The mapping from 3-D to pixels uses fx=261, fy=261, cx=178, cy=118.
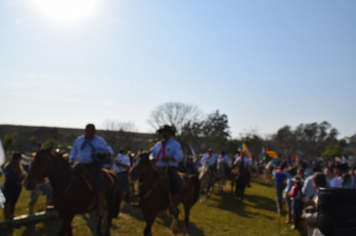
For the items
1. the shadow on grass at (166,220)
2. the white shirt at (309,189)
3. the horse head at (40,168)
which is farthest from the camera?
the shadow on grass at (166,220)

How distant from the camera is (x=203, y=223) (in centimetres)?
871

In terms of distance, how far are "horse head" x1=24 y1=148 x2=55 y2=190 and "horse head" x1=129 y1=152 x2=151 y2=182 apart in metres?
1.74

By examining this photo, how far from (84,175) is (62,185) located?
1.62 ft

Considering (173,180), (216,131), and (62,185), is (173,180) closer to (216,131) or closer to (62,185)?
(62,185)

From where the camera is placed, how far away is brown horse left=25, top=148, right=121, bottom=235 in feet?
17.6

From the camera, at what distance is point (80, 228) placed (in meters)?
7.56

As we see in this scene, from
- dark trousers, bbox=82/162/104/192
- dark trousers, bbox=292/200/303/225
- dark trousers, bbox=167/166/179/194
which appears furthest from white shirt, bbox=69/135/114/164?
dark trousers, bbox=292/200/303/225

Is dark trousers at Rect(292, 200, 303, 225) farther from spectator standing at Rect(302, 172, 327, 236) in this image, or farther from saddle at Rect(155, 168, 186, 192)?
saddle at Rect(155, 168, 186, 192)

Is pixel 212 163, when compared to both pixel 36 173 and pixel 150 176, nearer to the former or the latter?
pixel 150 176

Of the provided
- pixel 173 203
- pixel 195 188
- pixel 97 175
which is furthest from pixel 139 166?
pixel 195 188

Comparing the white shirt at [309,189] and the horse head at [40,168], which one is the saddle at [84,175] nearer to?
the horse head at [40,168]

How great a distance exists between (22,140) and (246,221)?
27125 millimetres

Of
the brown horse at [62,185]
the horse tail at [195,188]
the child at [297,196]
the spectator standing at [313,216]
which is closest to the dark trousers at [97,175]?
the brown horse at [62,185]

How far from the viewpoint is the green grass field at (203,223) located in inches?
291
